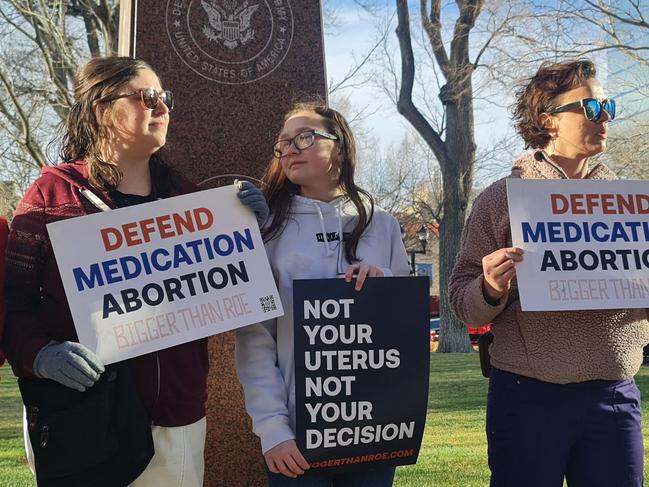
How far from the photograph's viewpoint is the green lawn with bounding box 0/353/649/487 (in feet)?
17.3

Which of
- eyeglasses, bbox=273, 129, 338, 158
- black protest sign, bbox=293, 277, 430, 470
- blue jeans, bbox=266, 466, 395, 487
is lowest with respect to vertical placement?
blue jeans, bbox=266, 466, 395, 487

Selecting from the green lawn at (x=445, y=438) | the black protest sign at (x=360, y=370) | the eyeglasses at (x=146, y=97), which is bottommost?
the green lawn at (x=445, y=438)

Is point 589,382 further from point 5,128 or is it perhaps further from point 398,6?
point 398,6

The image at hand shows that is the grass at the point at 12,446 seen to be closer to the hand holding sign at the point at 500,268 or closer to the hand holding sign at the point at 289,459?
the hand holding sign at the point at 289,459

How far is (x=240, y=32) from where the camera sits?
13.6 feet

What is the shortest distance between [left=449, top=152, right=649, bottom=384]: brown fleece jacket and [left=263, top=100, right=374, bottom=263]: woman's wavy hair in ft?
1.35

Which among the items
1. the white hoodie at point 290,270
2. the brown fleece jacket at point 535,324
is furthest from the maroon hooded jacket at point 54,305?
the brown fleece jacket at point 535,324

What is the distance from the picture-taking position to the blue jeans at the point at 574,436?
267 cm

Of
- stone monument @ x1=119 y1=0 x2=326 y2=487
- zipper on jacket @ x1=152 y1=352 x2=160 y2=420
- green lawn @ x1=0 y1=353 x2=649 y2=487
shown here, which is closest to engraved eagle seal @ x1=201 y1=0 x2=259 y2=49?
stone monument @ x1=119 y1=0 x2=326 y2=487

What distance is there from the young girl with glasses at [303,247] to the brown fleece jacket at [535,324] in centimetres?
29

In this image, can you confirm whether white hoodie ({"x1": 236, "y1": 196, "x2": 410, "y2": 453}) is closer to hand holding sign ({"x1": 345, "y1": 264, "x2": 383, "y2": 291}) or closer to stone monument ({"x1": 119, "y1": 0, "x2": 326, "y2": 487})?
hand holding sign ({"x1": 345, "y1": 264, "x2": 383, "y2": 291})

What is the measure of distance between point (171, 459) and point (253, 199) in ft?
3.09

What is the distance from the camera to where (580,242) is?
2887 millimetres

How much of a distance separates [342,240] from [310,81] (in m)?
1.57
